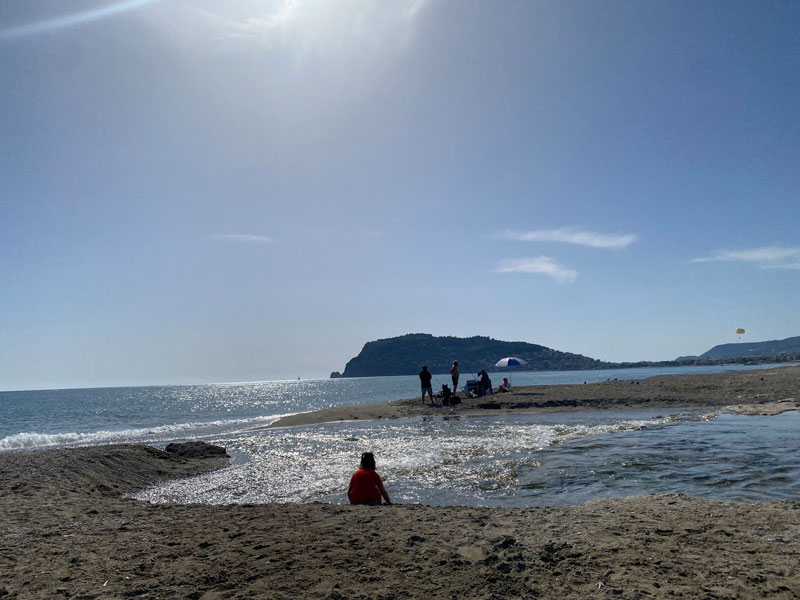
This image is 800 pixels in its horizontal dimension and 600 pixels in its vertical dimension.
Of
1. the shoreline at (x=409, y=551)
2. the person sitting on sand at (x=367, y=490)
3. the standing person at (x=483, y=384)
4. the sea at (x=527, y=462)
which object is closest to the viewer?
the shoreline at (x=409, y=551)

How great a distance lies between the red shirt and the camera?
8492 millimetres

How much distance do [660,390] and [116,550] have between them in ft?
108

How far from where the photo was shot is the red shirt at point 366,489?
8.49m

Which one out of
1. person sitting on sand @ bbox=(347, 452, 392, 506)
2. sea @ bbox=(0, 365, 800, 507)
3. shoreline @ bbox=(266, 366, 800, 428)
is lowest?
shoreline @ bbox=(266, 366, 800, 428)

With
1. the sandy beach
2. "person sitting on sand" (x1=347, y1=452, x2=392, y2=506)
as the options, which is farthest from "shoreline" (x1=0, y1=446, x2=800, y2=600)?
"person sitting on sand" (x1=347, y1=452, x2=392, y2=506)

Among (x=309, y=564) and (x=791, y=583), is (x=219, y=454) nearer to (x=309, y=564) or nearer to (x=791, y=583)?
(x=309, y=564)

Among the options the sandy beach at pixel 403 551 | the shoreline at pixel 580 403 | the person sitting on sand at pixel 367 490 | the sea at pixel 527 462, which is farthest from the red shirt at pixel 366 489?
the shoreline at pixel 580 403

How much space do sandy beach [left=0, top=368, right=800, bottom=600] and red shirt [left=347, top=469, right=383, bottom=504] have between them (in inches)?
20.2

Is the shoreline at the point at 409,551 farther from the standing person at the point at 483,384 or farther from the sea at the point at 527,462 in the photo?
the standing person at the point at 483,384

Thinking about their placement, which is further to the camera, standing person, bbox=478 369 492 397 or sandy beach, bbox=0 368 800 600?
standing person, bbox=478 369 492 397

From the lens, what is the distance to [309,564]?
542 centimetres

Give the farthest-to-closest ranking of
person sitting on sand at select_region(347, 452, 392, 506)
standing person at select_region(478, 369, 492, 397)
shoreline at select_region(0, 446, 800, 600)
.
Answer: standing person at select_region(478, 369, 492, 397), person sitting on sand at select_region(347, 452, 392, 506), shoreline at select_region(0, 446, 800, 600)

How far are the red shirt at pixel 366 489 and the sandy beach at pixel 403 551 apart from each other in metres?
0.51

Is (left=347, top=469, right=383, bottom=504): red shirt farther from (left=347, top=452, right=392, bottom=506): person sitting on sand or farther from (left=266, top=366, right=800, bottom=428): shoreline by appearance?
(left=266, top=366, right=800, bottom=428): shoreline
